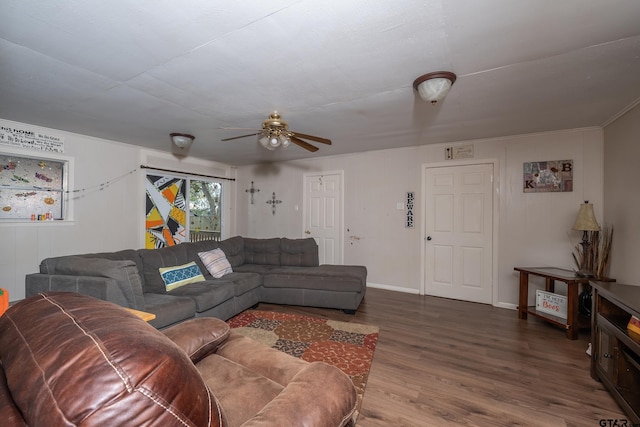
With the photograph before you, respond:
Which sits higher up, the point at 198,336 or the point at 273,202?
the point at 273,202

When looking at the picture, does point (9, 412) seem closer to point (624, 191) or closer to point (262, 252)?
point (262, 252)

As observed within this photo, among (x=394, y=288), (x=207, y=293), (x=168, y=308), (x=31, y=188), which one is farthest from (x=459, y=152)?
(x=31, y=188)

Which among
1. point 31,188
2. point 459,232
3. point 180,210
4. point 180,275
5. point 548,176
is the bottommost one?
point 180,275

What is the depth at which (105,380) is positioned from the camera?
1.72ft

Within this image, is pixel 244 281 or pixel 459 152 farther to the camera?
pixel 459 152

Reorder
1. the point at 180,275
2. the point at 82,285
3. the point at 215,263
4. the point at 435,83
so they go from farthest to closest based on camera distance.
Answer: the point at 215,263 → the point at 180,275 → the point at 82,285 → the point at 435,83

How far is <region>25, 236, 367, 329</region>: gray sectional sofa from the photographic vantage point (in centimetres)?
224

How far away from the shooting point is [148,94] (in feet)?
8.00

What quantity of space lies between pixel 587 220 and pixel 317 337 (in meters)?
3.17

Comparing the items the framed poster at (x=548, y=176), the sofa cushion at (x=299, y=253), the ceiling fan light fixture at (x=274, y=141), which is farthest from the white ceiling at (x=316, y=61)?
the sofa cushion at (x=299, y=253)

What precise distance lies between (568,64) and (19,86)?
171 inches

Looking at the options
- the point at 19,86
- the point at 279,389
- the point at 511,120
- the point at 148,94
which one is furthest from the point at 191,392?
the point at 511,120

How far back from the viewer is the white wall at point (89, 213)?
3.17 m

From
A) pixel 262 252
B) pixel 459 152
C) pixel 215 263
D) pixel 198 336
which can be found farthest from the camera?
pixel 262 252
